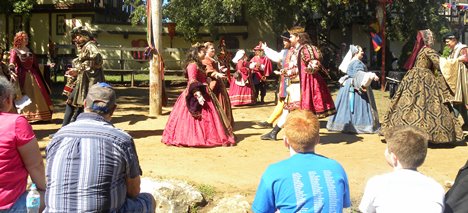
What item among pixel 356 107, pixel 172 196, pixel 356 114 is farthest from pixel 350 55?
pixel 172 196

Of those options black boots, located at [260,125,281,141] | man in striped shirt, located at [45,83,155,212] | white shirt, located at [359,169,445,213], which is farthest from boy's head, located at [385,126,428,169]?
black boots, located at [260,125,281,141]

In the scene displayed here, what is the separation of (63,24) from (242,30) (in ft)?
30.7

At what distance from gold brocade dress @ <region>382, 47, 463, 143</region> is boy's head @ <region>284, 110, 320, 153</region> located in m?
4.74

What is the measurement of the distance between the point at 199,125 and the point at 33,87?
11.8ft

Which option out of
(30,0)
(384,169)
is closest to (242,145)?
(384,169)

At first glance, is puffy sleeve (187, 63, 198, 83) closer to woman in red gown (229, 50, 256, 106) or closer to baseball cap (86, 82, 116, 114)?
baseball cap (86, 82, 116, 114)

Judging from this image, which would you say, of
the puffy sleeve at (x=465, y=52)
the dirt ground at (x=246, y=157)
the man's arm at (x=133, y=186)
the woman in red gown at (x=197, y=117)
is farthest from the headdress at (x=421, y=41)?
→ the man's arm at (x=133, y=186)

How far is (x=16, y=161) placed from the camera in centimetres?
333

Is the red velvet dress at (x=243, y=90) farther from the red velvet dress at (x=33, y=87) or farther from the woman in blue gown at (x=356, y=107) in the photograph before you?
the red velvet dress at (x=33, y=87)

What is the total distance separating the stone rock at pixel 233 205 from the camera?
473 centimetres

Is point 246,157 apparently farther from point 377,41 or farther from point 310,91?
point 377,41

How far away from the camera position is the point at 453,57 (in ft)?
28.9

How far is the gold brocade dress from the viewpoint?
7.52 meters

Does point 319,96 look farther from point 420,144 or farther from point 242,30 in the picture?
point 242,30
